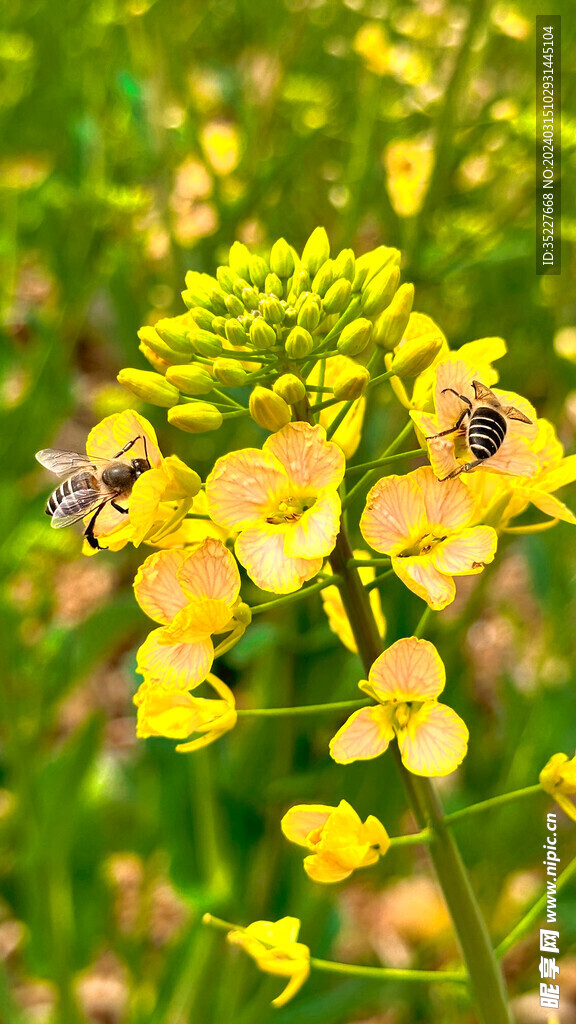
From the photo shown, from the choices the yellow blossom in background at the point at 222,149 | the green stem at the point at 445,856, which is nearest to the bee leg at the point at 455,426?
the green stem at the point at 445,856

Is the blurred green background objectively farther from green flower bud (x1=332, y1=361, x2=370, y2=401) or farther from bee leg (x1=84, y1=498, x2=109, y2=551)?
green flower bud (x1=332, y1=361, x2=370, y2=401)

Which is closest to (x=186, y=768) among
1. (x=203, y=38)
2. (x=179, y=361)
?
(x=179, y=361)

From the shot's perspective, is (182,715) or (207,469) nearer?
(182,715)

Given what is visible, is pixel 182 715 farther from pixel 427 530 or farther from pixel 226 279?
pixel 226 279

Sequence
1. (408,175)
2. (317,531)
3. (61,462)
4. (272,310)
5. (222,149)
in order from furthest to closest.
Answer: (222,149) < (408,175) < (61,462) < (272,310) < (317,531)

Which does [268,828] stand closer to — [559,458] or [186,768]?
[186,768]

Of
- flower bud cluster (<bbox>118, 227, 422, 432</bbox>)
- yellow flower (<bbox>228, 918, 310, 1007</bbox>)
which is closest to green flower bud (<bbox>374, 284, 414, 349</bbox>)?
flower bud cluster (<bbox>118, 227, 422, 432</bbox>)

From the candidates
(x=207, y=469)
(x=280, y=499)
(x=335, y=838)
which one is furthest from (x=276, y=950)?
(x=207, y=469)
